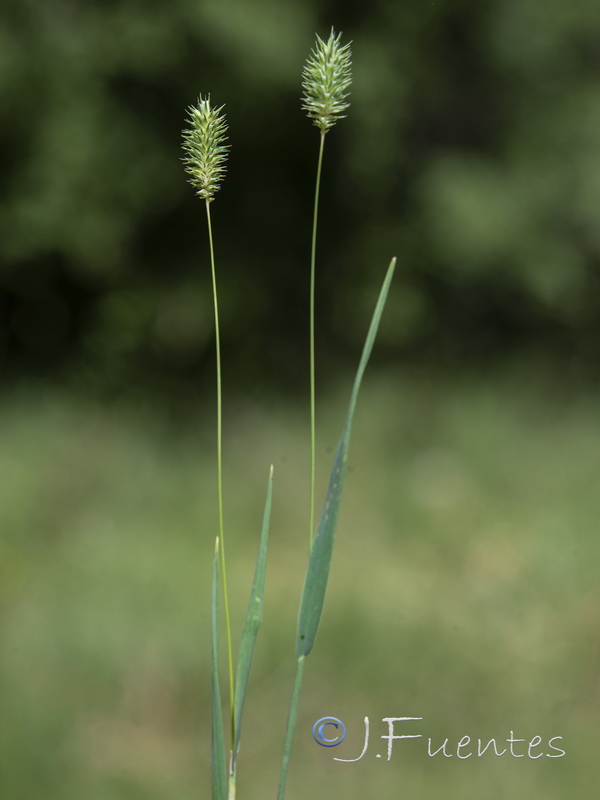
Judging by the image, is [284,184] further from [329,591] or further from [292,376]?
[329,591]

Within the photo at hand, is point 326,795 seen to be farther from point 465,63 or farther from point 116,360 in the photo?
point 465,63

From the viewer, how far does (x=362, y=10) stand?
14.3 feet

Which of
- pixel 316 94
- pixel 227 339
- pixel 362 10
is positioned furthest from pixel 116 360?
pixel 316 94

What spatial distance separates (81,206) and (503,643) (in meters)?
2.59

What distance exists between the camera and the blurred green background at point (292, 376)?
9.45 ft

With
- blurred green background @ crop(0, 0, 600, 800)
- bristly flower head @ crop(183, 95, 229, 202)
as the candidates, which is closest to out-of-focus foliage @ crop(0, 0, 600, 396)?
blurred green background @ crop(0, 0, 600, 800)

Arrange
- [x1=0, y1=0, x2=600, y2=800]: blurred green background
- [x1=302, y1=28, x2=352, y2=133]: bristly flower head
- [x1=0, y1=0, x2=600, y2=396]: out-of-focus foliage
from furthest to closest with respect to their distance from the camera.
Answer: [x1=0, y1=0, x2=600, y2=396]: out-of-focus foliage, [x1=0, y1=0, x2=600, y2=800]: blurred green background, [x1=302, y1=28, x2=352, y2=133]: bristly flower head

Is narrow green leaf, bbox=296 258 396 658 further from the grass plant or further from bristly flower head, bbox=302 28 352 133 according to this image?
bristly flower head, bbox=302 28 352 133

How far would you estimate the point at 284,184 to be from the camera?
15.2ft

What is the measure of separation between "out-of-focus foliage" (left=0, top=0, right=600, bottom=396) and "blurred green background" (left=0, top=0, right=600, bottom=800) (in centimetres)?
1

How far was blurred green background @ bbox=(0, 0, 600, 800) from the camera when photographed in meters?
2.88

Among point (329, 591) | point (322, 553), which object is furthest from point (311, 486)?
point (329, 591)

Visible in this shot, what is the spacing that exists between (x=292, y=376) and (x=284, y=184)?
953mm

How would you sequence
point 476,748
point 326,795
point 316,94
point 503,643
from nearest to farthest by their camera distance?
A: point 316,94 → point 326,795 → point 476,748 → point 503,643
